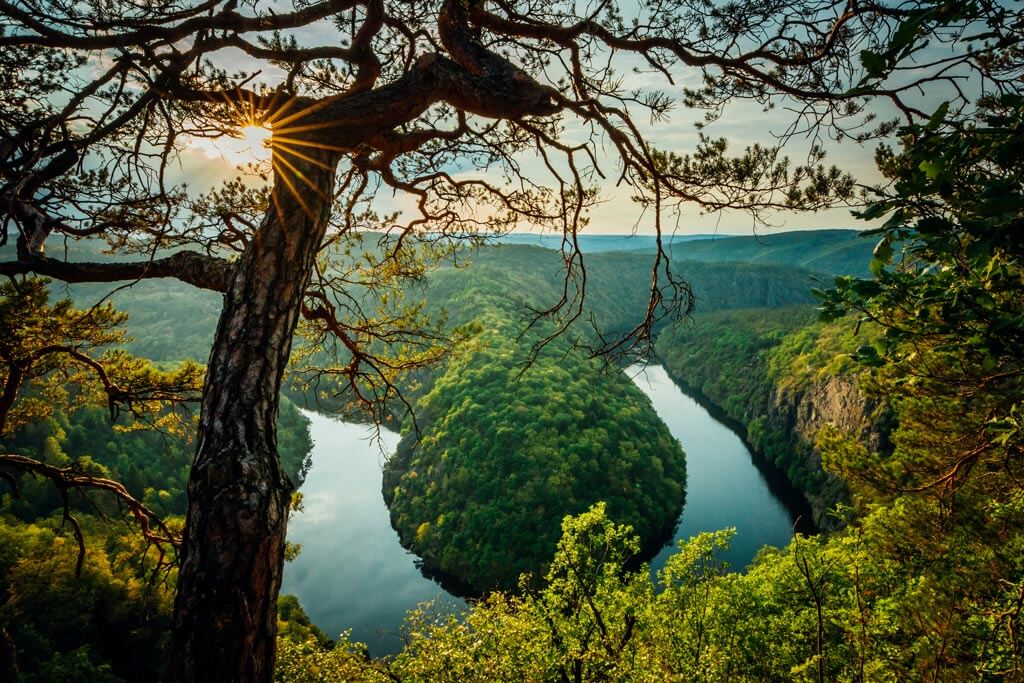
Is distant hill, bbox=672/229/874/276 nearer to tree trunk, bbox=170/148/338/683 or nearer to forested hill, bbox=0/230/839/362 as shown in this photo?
forested hill, bbox=0/230/839/362

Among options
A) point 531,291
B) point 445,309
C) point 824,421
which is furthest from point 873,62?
point 531,291

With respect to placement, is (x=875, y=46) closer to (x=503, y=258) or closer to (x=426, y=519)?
(x=426, y=519)

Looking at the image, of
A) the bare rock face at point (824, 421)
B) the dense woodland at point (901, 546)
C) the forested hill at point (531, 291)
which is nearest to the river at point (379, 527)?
the bare rock face at point (824, 421)

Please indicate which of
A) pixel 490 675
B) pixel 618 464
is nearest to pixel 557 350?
pixel 618 464

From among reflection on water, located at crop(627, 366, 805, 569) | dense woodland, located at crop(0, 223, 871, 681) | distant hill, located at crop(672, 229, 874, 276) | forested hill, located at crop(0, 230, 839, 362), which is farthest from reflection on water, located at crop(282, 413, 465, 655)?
distant hill, located at crop(672, 229, 874, 276)

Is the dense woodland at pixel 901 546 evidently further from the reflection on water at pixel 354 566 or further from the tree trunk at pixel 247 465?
the reflection on water at pixel 354 566

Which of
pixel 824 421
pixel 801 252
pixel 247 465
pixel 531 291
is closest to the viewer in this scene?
pixel 247 465

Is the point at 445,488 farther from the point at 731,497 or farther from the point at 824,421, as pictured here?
the point at 824,421

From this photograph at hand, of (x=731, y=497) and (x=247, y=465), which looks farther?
(x=731, y=497)
